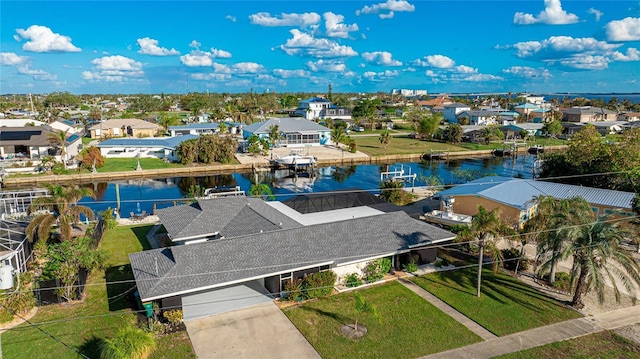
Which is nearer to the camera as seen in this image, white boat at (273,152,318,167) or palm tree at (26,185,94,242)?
palm tree at (26,185,94,242)

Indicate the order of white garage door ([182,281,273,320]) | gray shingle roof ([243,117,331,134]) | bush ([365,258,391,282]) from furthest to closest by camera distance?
1. gray shingle roof ([243,117,331,134])
2. bush ([365,258,391,282])
3. white garage door ([182,281,273,320])

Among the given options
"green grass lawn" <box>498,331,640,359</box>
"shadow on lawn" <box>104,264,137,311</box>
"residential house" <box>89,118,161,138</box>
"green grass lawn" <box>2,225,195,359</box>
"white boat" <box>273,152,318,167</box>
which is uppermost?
"residential house" <box>89,118,161,138</box>

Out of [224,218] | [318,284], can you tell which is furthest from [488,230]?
[224,218]

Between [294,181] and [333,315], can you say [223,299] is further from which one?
[294,181]

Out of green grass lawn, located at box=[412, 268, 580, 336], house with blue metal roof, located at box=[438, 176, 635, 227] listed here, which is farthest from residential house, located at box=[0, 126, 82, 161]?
green grass lawn, located at box=[412, 268, 580, 336]

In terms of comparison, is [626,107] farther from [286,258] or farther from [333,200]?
[286,258]

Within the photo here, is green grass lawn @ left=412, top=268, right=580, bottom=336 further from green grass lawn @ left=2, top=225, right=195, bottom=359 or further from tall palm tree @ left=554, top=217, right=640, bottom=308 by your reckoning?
green grass lawn @ left=2, top=225, right=195, bottom=359

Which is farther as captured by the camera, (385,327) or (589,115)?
(589,115)
